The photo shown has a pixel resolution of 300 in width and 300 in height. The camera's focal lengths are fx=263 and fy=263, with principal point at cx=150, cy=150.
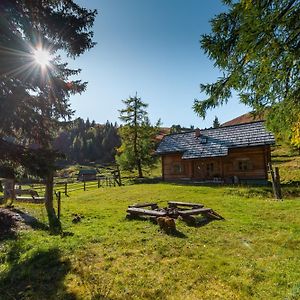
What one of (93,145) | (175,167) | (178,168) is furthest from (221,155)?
(93,145)

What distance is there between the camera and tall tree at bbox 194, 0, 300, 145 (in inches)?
255

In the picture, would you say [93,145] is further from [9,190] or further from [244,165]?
[9,190]

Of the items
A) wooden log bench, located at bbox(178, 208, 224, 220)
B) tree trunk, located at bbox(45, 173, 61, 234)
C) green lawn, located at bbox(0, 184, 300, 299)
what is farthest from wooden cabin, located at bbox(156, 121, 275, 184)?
tree trunk, located at bbox(45, 173, 61, 234)

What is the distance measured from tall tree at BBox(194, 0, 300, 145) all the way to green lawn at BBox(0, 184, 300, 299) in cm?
396

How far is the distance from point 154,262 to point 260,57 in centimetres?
620

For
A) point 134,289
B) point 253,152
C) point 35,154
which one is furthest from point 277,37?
point 253,152

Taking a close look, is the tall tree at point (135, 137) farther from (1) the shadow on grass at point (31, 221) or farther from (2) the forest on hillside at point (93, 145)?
(2) the forest on hillside at point (93, 145)

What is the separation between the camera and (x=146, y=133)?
4025 centimetres

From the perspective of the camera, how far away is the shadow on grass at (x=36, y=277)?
6012mm

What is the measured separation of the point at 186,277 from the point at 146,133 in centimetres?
3433

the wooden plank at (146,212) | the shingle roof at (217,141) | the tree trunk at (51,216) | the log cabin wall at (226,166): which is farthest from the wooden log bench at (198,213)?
the log cabin wall at (226,166)

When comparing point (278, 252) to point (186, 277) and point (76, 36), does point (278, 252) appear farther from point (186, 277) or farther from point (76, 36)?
point (76, 36)

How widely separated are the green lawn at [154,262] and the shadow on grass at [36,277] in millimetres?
24

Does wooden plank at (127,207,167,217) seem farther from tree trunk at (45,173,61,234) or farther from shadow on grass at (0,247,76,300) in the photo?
shadow on grass at (0,247,76,300)
